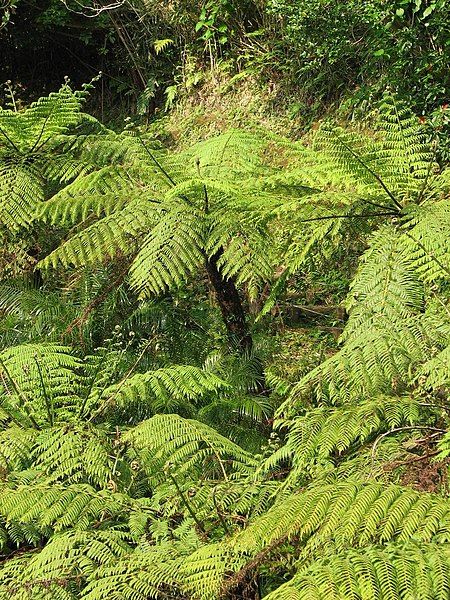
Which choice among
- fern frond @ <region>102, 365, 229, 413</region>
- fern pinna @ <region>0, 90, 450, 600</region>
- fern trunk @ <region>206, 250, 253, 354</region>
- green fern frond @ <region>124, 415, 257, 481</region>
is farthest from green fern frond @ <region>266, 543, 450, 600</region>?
fern trunk @ <region>206, 250, 253, 354</region>

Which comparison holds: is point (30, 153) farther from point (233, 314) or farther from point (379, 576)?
point (379, 576)

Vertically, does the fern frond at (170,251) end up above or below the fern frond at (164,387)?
above

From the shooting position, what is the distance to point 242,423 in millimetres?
3607

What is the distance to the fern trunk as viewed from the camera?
3797mm

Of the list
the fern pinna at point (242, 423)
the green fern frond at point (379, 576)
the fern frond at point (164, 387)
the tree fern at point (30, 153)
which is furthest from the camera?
the tree fern at point (30, 153)

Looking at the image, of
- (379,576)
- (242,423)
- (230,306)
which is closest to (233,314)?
(230,306)

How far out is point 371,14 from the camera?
6777 mm

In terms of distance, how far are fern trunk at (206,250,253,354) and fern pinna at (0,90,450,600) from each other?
0.02 meters

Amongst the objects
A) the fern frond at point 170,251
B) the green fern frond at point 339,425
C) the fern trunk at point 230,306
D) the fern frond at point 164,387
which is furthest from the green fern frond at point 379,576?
the fern trunk at point 230,306

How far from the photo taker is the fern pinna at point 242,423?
2016 mm

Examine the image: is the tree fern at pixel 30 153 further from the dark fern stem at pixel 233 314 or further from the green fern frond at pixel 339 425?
the green fern frond at pixel 339 425

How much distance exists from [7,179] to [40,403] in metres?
1.28

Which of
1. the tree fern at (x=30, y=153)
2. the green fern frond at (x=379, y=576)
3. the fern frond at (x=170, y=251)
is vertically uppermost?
the tree fern at (x=30, y=153)

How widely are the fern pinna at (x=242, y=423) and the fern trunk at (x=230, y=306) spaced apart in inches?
0.8
